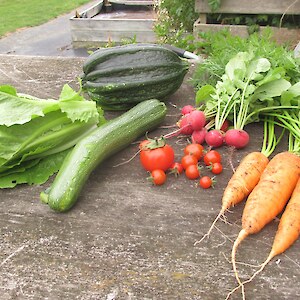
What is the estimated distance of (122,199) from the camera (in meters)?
1.68

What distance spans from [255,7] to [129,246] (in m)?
3.24

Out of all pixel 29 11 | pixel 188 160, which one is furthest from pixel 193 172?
pixel 29 11

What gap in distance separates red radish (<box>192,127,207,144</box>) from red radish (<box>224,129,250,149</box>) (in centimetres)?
12

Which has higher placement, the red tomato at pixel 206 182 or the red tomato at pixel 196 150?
the red tomato at pixel 196 150

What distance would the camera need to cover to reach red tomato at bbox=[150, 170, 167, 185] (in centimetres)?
172

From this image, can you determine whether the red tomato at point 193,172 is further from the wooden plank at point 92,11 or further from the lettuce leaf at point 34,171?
the wooden plank at point 92,11

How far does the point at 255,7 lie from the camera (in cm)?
396

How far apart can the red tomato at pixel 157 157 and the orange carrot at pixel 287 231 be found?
20.7 inches

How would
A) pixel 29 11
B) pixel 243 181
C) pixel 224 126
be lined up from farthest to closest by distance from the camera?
pixel 29 11
pixel 224 126
pixel 243 181

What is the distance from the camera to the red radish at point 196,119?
1973mm

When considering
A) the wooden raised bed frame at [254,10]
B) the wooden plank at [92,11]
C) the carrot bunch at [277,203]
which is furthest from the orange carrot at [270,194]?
the wooden plank at [92,11]

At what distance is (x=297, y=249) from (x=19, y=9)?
10994mm

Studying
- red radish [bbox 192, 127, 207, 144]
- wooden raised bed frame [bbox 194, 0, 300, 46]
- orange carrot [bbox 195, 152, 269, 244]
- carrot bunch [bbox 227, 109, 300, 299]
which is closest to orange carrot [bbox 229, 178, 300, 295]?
carrot bunch [bbox 227, 109, 300, 299]

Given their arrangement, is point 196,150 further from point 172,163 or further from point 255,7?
point 255,7
